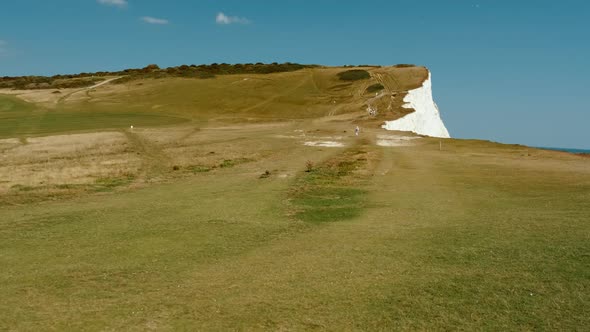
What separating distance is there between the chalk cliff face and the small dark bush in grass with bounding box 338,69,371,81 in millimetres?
11596

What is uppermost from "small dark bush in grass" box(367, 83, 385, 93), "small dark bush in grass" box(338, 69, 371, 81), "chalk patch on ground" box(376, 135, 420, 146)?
"small dark bush in grass" box(338, 69, 371, 81)

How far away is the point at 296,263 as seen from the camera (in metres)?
11.6

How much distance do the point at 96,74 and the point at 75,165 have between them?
377 ft

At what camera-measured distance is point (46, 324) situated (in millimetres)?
8531

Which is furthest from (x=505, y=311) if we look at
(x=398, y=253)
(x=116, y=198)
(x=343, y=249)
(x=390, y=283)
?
(x=116, y=198)

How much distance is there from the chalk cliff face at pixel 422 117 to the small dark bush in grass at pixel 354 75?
38.0ft

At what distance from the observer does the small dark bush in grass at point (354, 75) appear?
316ft

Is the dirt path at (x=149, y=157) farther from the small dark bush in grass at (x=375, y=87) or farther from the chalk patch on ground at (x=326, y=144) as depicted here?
the small dark bush in grass at (x=375, y=87)

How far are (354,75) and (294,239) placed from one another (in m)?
86.6

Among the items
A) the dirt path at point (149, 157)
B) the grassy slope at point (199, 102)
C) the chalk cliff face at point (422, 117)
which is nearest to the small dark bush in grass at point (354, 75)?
the grassy slope at point (199, 102)

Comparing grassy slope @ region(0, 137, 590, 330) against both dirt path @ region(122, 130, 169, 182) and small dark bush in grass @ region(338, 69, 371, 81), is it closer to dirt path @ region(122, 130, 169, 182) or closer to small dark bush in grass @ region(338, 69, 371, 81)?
dirt path @ region(122, 130, 169, 182)

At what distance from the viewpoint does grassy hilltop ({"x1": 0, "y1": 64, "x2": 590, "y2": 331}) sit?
9.04 m

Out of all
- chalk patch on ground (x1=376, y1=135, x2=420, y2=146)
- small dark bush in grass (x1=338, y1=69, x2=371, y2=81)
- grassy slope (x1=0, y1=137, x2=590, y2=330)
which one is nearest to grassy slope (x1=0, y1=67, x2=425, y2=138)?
small dark bush in grass (x1=338, y1=69, x2=371, y2=81)

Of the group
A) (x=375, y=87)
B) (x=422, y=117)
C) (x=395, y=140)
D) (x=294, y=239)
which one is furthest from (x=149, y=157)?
(x=375, y=87)
